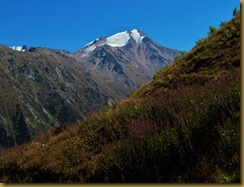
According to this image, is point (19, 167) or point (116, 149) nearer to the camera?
point (116, 149)

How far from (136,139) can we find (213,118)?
1.57m

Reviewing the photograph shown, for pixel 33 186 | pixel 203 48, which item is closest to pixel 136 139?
pixel 33 186

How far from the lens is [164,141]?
7.54 m

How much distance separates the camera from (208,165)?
6188 millimetres

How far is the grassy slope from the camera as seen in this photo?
21.4 feet

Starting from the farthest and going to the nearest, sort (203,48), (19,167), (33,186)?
(203,48)
(19,167)
(33,186)

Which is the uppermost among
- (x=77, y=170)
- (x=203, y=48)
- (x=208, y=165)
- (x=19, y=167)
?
(x=203, y=48)

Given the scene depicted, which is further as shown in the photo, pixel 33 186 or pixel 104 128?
pixel 104 128

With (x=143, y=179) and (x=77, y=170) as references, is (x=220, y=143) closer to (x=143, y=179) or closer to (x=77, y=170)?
(x=143, y=179)

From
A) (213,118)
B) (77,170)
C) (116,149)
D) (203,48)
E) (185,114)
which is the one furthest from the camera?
(203,48)

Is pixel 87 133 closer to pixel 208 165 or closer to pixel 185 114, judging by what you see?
pixel 185 114

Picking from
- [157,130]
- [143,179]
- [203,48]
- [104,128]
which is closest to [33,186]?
[143,179]

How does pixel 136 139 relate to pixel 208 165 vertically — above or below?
above

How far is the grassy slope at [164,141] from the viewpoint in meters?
6.51
